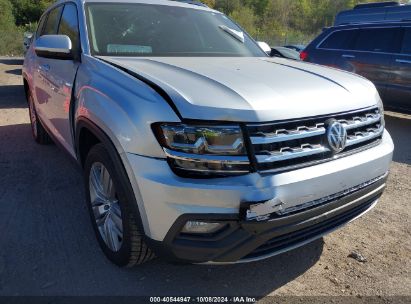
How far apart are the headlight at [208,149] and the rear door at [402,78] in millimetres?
5935

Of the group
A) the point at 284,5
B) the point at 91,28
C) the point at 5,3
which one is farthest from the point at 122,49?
the point at 284,5

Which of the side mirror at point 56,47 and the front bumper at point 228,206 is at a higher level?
the side mirror at point 56,47

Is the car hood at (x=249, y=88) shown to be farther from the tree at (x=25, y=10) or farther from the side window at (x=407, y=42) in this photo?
the tree at (x=25, y=10)

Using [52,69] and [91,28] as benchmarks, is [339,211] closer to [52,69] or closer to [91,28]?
[91,28]

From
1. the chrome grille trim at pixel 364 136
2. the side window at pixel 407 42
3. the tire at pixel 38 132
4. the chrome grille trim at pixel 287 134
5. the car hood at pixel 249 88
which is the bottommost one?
the tire at pixel 38 132

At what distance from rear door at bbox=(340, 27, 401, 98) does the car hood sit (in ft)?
15.8

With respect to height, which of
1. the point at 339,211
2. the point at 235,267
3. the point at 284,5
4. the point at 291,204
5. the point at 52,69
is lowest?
the point at 284,5

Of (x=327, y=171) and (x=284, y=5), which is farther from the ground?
(x=327, y=171)

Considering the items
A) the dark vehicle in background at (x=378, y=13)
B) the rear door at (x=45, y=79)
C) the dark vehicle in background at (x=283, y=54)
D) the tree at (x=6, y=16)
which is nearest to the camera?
the rear door at (x=45, y=79)

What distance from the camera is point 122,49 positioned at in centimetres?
321

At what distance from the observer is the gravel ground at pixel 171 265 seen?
259 cm

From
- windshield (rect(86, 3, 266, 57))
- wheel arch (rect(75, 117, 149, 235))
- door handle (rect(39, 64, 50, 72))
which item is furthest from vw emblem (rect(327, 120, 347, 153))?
door handle (rect(39, 64, 50, 72))

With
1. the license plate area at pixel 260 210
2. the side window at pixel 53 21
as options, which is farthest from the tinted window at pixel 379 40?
the license plate area at pixel 260 210

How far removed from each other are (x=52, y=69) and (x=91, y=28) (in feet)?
2.43
